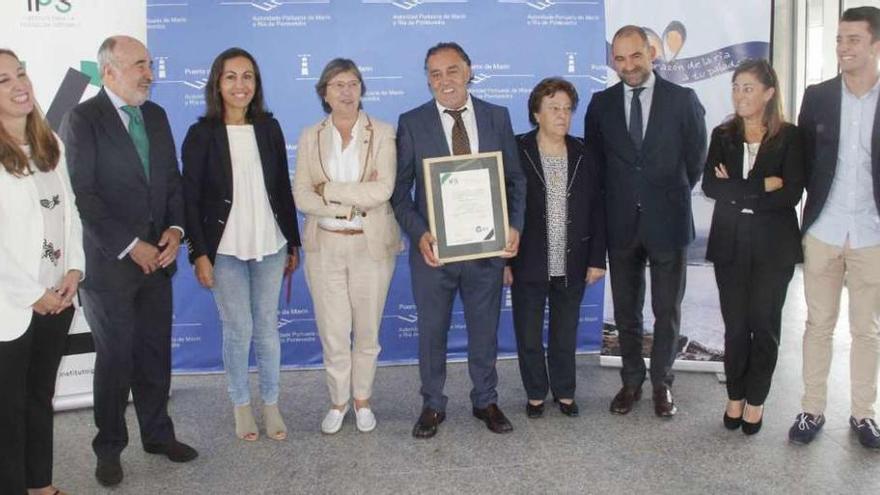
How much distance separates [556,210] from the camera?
11.6 ft

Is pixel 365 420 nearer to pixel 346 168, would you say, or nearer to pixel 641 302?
pixel 346 168

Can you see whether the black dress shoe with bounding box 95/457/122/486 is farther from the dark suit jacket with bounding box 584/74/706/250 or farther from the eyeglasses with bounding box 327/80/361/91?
the dark suit jacket with bounding box 584/74/706/250

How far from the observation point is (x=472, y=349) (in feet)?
11.8

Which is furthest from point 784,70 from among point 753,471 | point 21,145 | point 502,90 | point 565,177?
point 21,145

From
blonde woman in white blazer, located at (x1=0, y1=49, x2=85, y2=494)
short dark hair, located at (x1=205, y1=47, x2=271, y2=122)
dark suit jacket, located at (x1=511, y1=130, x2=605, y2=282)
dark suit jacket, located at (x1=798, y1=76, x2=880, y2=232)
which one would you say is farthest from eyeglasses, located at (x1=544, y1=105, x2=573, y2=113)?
blonde woman in white blazer, located at (x1=0, y1=49, x2=85, y2=494)

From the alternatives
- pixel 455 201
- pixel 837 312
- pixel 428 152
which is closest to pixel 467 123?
pixel 428 152

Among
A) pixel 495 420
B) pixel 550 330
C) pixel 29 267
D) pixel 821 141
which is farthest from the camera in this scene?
pixel 550 330

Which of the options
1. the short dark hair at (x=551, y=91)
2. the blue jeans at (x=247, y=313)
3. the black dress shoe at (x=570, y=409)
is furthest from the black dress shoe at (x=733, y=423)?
the blue jeans at (x=247, y=313)

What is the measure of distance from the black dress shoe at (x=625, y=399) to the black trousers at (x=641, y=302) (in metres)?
0.03

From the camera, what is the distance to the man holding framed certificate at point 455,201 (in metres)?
3.34

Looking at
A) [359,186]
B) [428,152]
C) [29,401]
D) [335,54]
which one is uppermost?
[335,54]

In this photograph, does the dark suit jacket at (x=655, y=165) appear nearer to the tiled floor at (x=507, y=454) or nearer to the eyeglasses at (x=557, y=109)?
the eyeglasses at (x=557, y=109)

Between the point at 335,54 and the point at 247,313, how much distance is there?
1874 millimetres

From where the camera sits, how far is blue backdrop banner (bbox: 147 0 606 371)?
443cm
